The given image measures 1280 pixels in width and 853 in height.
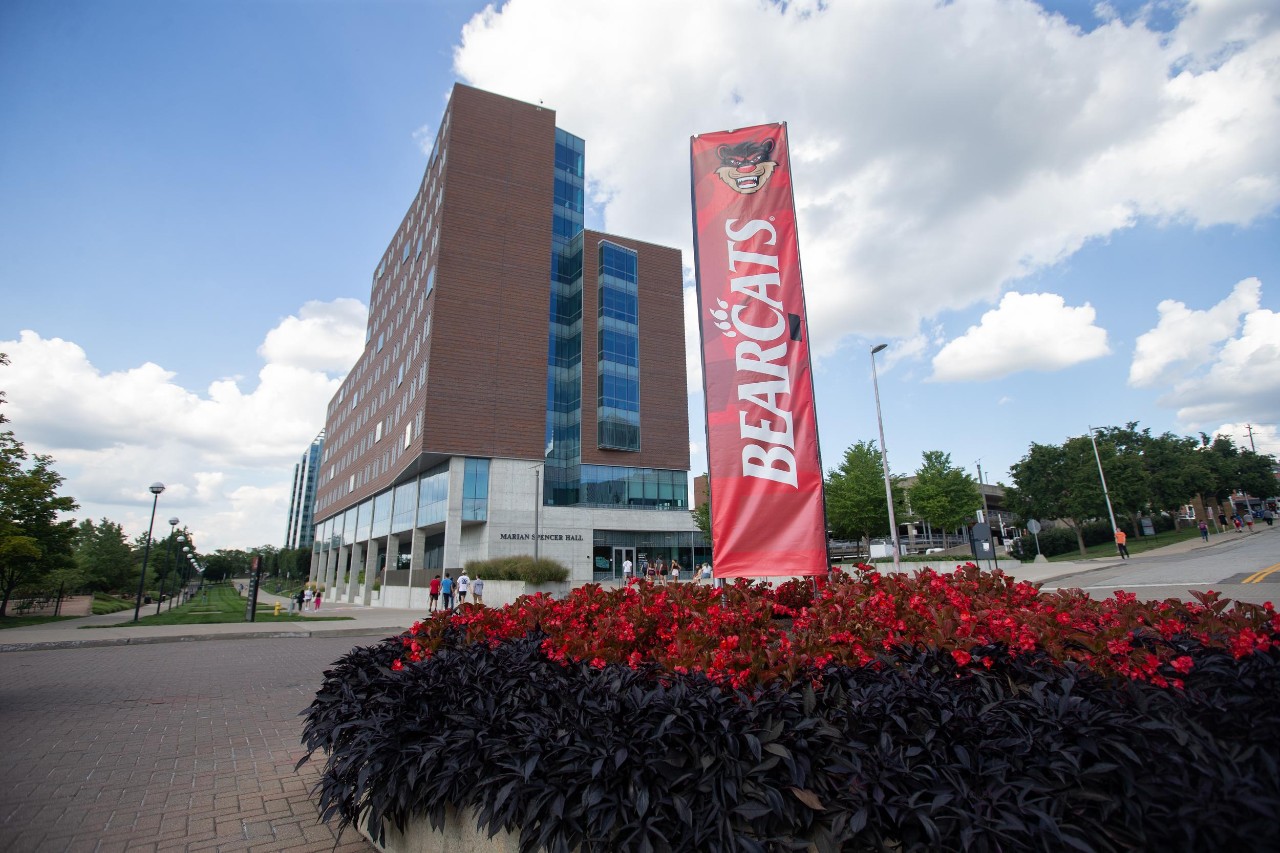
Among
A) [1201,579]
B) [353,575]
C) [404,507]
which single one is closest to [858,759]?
[1201,579]

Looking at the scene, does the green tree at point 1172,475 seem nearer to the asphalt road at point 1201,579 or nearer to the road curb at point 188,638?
the asphalt road at point 1201,579

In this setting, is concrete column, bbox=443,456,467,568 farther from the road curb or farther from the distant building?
the distant building

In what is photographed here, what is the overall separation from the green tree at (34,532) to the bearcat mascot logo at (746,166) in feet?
76.3

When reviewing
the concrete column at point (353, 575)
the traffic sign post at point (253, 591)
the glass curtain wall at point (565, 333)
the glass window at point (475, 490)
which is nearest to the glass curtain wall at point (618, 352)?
the glass curtain wall at point (565, 333)

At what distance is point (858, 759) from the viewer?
2850 millimetres

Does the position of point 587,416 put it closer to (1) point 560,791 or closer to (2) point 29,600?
(2) point 29,600

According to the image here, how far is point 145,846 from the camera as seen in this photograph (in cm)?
412

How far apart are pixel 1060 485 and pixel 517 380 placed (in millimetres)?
45154

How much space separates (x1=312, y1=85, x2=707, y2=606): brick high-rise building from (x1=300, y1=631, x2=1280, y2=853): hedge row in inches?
1396

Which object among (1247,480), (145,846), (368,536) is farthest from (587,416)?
(1247,480)

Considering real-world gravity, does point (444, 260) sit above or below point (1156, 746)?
above

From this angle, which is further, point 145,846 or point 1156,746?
point 145,846

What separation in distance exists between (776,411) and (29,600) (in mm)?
39912

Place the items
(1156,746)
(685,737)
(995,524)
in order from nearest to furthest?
(1156,746), (685,737), (995,524)
